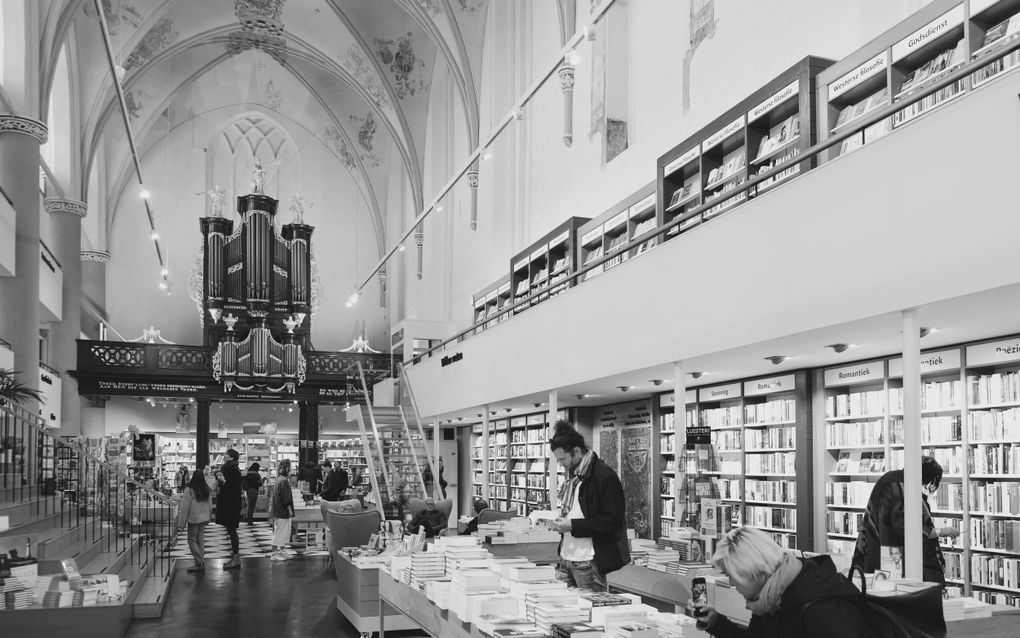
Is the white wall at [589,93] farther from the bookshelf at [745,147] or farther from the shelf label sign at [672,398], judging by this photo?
the shelf label sign at [672,398]

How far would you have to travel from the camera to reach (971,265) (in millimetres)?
4945

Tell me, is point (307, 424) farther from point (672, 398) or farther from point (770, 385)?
point (770, 385)

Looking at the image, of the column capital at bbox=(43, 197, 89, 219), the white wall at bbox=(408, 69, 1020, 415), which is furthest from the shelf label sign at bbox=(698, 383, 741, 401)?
the column capital at bbox=(43, 197, 89, 219)

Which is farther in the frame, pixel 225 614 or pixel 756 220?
pixel 225 614

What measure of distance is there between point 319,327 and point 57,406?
9197 mm

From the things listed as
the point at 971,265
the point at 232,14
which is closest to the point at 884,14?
the point at 971,265

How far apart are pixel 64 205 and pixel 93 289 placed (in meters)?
5.97

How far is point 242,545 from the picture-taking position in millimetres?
14914

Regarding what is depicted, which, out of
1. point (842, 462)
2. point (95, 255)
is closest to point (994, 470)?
point (842, 462)

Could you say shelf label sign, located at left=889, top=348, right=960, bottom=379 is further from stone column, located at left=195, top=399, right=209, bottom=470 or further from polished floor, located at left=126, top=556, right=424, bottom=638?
stone column, located at left=195, top=399, right=209, bottom=470

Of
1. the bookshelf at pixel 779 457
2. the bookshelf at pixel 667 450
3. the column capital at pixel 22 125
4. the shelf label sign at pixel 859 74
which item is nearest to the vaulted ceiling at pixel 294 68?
the column capital at pixel 22 125

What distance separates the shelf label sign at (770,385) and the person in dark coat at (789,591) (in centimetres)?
652

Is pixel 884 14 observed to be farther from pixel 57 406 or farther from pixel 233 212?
pixel 233 212

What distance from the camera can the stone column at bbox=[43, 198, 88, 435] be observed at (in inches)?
770
